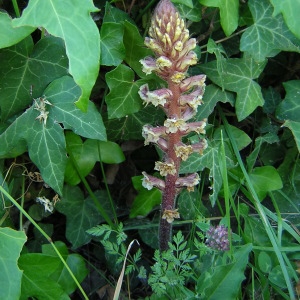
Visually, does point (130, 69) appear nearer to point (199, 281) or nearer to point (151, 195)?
point (151, 195)

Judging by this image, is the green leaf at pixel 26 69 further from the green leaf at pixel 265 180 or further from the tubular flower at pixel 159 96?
the green leaf at pixel 265 180

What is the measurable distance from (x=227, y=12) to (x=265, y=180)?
25.3 inches

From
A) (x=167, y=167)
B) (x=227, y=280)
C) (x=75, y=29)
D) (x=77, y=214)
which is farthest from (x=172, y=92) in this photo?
(x=77, y=214)

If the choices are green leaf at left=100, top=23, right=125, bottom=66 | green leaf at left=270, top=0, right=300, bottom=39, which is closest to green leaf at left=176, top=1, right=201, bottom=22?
green leaf at left=100, top=23, right=125, bottom=66

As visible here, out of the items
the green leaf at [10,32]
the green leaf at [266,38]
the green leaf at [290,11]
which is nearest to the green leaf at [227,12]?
the green leaf at [266,38]

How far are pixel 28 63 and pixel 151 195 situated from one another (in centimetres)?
66

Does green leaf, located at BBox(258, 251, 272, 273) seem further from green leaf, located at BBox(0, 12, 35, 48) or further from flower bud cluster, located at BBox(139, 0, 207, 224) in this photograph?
→ green leaf, located at BBox(0, 12, 35, 48)

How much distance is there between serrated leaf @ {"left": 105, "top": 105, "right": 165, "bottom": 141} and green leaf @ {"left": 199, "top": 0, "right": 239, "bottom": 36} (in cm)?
39

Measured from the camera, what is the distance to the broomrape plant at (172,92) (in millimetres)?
1458

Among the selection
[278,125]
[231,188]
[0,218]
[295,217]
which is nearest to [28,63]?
[0,218]

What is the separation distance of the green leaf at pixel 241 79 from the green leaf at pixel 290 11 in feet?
1.09

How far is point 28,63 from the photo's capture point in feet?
5.94

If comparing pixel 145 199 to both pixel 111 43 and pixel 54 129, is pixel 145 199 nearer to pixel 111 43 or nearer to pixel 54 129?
pixel 54 129

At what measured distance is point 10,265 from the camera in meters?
1.50
